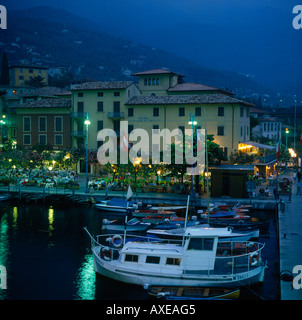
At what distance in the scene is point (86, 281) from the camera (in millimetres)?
23516

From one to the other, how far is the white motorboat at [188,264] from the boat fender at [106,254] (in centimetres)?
34

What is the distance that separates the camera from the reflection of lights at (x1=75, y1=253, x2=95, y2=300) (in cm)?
2172

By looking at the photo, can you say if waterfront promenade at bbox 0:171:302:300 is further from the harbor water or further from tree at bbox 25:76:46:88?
tree at bbox 25:76:46:88

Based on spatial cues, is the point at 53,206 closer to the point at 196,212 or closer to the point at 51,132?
the point at 196,212

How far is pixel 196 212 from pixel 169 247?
17728mm

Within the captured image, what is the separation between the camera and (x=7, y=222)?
37562mm

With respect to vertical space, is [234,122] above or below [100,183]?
above

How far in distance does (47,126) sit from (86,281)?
42807mm

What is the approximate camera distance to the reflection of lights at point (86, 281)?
21723mm

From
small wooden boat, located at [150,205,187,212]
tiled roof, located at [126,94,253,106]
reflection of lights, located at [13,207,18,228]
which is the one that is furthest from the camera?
tiled roof, located at [126,94,253,106]

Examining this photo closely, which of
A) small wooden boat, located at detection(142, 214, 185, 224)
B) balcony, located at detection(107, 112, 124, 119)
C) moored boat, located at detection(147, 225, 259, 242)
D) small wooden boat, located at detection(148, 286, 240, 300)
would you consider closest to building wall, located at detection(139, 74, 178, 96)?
balcony, located at detection(107, 112, 124, 119)

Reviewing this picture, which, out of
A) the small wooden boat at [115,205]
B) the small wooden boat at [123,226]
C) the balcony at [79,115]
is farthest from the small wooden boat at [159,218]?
the balcony at [79,115]

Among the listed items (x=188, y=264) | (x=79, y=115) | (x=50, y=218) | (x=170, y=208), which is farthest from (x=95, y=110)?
(x=188, y=264)

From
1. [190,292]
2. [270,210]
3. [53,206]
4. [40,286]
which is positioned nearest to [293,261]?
[190,292]
